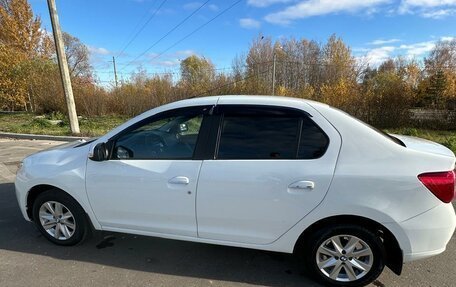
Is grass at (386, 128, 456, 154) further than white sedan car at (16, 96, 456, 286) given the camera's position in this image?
Yes

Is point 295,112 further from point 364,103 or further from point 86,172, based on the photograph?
point 364,103

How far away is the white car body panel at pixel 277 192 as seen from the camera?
99.2 inches

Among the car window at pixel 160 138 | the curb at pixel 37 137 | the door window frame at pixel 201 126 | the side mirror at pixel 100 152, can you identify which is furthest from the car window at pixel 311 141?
the curb at pixel 37 137

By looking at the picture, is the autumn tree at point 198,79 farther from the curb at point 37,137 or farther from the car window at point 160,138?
the car window at point 160,138

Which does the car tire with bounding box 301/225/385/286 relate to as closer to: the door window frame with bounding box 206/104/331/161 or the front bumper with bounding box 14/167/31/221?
the door window frame with bounding box 206/104/331/161

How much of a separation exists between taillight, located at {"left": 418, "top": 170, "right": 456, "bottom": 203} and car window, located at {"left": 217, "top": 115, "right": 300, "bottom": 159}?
102 centimetres

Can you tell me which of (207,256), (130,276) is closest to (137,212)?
(130,276)

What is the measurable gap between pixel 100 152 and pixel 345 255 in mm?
2413

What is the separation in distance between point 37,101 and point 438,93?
2217 centimetres

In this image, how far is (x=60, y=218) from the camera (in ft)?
11.4

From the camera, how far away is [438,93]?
13.6 metres

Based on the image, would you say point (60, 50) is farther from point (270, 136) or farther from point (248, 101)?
point (270, 136)

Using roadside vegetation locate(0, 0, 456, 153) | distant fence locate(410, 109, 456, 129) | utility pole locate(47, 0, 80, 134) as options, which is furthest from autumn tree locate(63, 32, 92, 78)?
distant fence locate(410, 109, 456, 129)

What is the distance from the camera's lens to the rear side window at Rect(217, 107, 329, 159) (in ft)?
8.86
